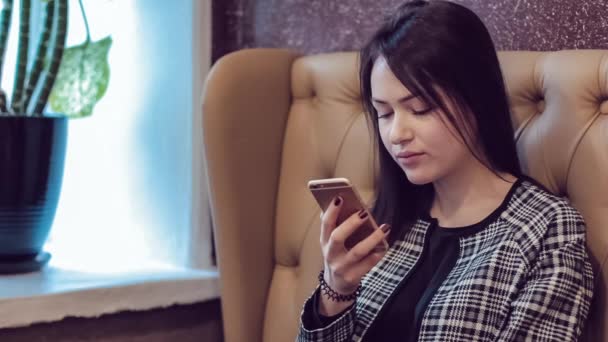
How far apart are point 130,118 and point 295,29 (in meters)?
0.42

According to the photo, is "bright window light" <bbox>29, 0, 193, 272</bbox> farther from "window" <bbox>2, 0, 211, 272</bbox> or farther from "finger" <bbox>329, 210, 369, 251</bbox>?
"finger" <bbox>329, 210, 369, 251</bbox>

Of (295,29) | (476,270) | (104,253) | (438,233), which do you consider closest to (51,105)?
(104,253)

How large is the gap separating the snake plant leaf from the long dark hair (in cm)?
79

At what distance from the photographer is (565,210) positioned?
3.67 feet

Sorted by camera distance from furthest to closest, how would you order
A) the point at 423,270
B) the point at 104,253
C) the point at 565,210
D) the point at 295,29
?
the point at 104,253
the point at 295,29
the point at 423,270
the point at 565,210

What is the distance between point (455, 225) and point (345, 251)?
0.54 ft

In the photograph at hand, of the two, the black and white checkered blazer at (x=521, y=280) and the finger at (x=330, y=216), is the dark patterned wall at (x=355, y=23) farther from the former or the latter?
the finger at (x=330, y=216)

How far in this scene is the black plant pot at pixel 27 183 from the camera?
163cm

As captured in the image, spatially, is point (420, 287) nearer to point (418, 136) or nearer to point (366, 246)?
point (366, 246)

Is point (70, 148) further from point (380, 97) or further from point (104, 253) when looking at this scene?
point (380, 97)

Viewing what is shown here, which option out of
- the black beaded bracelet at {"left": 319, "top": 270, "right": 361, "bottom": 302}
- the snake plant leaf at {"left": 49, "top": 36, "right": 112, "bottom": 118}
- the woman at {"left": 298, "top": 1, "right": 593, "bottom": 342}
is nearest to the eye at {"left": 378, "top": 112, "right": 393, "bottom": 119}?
the woman at {"left": 298, "top": 1, "right": 593, "bottom": 342}

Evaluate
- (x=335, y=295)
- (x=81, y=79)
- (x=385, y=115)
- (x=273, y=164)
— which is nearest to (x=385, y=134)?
(x=385, y=115)

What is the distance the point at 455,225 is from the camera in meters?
1.24

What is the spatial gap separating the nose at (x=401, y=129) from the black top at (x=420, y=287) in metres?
0.16
